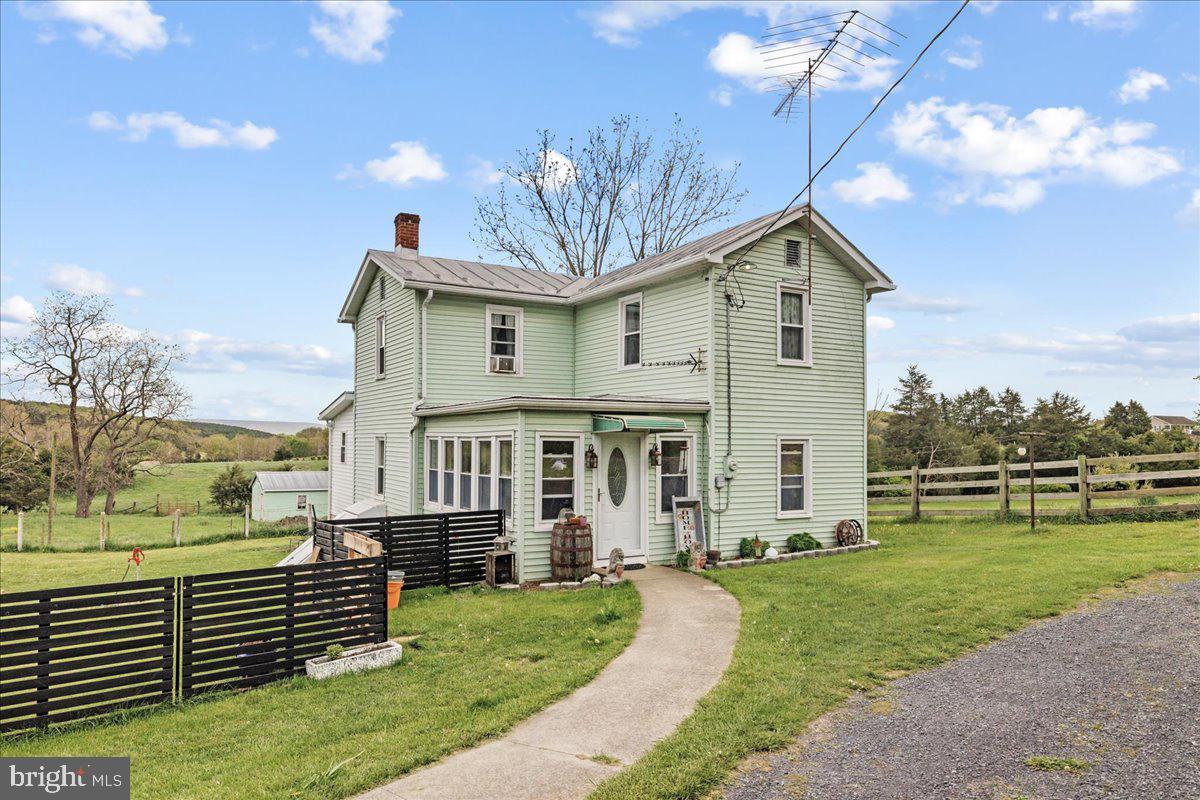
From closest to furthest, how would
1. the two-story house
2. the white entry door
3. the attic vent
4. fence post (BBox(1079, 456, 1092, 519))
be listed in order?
the two-story house → the white entry door → the attic vent → fence post (BBox(1079, 456, 1092, 519))

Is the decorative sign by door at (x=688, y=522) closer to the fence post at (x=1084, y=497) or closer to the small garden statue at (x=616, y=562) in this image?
the small garden statue at (x=616, y=562)

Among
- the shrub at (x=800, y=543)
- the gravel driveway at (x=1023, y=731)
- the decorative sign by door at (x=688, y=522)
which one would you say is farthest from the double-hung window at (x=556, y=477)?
the gravel driveway at (x=1023, y=731)

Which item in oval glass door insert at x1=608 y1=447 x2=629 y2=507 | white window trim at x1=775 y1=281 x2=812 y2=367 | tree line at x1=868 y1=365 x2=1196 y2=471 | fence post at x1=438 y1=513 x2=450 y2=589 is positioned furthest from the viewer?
tree line at x1=868 y1=365 x2=1196 y2=471

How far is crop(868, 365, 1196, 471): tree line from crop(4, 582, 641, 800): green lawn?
998 inches

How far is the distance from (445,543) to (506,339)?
269 inches

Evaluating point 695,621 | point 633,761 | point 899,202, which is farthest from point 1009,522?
point 633,761

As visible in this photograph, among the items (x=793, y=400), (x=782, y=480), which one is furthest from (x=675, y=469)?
(x=793, y=400)

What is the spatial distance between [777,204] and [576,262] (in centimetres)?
1753

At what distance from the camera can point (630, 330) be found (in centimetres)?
1627

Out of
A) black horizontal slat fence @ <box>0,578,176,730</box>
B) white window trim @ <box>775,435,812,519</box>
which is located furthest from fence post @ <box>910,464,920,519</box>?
black horizontal slat fence @ <box>0,578,176,730</box>

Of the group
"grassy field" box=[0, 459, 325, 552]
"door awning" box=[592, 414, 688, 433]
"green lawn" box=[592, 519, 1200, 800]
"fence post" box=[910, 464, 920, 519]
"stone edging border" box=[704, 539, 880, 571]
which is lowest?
"grassy field" box=[0, 459, 325, 552]

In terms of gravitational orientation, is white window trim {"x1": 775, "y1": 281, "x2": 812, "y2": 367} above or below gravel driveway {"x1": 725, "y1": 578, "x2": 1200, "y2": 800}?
above

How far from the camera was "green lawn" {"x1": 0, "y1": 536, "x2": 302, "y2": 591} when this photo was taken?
17031 millimetres

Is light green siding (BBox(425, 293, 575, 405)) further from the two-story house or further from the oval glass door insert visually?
the oval glass door insert
